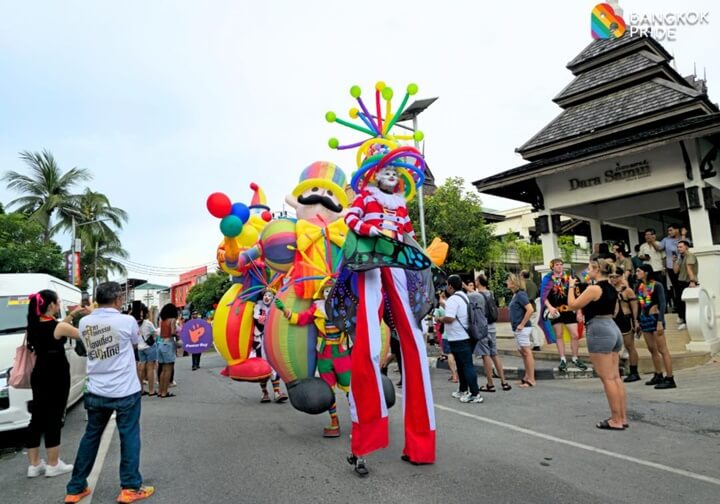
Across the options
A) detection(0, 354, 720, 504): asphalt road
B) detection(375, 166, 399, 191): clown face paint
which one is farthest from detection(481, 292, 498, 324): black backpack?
detection(375, 166, 399, 191): clown face paint

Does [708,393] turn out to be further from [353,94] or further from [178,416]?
[178,416]

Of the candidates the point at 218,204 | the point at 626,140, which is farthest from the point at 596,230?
the point at 218,204

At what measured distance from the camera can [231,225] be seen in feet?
18.1

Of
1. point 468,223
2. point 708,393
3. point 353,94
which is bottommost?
point 708,393

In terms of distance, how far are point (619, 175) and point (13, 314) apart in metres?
12.2

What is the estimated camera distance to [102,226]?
1225 inches

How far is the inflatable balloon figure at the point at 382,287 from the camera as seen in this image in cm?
388

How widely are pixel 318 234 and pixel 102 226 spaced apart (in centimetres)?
3042

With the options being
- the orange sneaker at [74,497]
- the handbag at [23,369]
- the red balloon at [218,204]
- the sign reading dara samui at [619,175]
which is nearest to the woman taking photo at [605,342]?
the red balloon at [218,204]

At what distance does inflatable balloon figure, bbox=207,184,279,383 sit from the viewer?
19.9 feet

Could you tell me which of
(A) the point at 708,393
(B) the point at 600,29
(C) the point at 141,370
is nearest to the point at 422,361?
(A) the point at 708,393

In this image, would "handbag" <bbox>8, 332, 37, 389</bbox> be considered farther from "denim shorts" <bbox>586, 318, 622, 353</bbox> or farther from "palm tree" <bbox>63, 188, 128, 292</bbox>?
"palm tree" <bbox>63, 188, 128, 292</bbox>

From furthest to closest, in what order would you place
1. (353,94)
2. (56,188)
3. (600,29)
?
1. (56,188)
2. (600,29)
3. (353,94)

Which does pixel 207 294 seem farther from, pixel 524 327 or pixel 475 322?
pixel 475 322
